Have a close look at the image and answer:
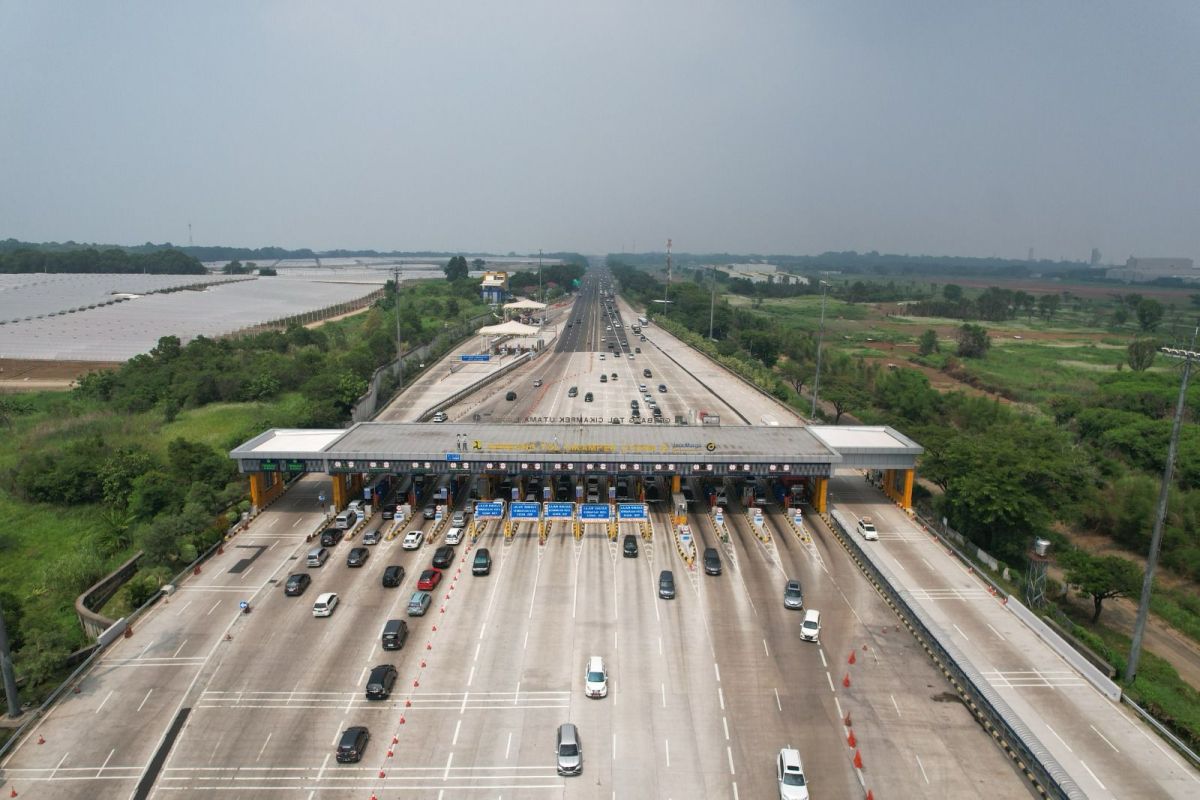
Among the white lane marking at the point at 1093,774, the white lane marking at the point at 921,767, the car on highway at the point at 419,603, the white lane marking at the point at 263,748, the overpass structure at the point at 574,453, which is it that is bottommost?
the white lane marking at the point at 263,748

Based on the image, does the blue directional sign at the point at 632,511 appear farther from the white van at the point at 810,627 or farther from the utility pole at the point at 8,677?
the utility pole at the point at 8,677

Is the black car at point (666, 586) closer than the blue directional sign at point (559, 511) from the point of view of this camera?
Yes

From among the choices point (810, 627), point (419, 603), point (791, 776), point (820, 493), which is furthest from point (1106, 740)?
point (419, 603)

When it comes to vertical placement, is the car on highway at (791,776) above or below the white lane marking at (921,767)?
above

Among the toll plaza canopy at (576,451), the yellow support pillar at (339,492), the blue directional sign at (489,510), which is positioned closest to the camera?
the blue directional sign at (489,510)

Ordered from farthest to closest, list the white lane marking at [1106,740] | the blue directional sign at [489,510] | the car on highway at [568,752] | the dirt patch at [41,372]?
the dirt patch at [41,372]
the blue directional sign at [489,510]
the white lane marking at [1106,740]
the car on highway at [568,752]

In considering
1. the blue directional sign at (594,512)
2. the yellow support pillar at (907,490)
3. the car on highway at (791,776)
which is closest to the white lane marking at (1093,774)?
the car on highway at (791,776)

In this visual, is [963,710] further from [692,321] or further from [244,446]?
[692,321]

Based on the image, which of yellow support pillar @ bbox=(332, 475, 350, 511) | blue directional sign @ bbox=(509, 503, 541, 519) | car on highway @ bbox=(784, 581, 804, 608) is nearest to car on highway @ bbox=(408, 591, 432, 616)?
blue directional sign @ bbox=(509, 503, 541, 519)
